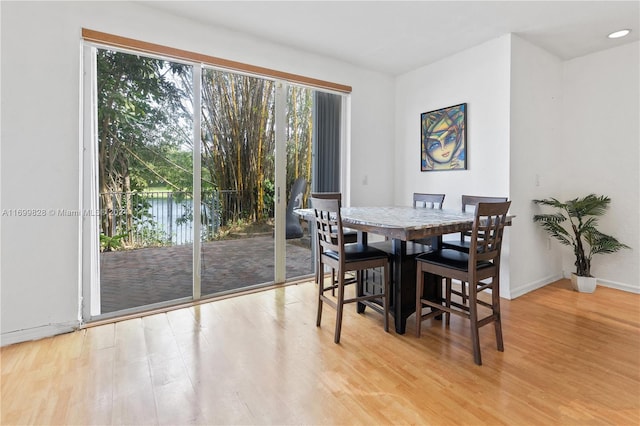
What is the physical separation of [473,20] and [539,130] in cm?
142

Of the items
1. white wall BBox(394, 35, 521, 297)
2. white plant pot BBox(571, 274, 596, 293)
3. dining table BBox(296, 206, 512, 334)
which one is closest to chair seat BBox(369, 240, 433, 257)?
dining table BBox(296, 206, 512, 334)

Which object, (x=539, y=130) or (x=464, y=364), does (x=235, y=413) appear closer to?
(x=464, y=364)

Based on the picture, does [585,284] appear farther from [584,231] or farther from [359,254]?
[359,254]

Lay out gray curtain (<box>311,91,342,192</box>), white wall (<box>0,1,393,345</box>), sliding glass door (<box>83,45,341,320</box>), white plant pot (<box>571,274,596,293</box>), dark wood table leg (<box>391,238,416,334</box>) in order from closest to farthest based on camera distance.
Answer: white wall (<box>0,1,393,345</box>), dark wood table leg (<box>391,238,416,334</box>), sliding glass door (<box>83,45,341,320</box>), white plant pot (<box>571,274,596,293</box>), gray curtain (<box>311,91,342,192</box>)

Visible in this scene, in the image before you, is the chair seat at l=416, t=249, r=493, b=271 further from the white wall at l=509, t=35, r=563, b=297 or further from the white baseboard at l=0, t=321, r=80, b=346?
the white baseboard at l=0, t=321, r=80, b=346

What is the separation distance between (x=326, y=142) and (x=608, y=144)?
3022 mm

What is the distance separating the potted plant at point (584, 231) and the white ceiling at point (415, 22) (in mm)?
1627

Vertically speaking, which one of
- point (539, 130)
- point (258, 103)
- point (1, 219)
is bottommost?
point (1, 219)

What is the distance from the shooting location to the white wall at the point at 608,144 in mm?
3291

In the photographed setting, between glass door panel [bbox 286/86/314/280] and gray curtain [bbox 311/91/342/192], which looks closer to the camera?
glass door panel [bbox 286/86/314/280]

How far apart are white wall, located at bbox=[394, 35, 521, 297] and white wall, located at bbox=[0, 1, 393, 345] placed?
9.44 ft

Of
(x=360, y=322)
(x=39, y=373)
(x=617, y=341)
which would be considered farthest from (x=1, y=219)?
(x=617, y=341)

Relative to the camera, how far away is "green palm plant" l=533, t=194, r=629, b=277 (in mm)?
3330

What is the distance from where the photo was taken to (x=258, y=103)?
338 cm
